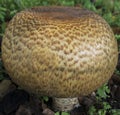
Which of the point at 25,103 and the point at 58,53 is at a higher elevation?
the point at 58,53

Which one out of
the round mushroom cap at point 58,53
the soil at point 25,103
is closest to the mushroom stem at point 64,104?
the soil at point 25,103

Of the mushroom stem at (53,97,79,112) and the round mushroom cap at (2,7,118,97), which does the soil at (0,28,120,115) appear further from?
the round mushroom cap at (2,7,118,97)

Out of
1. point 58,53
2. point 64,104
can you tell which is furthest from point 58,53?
point 64,104

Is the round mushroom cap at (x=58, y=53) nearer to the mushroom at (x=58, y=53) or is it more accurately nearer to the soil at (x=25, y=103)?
the mushroom at (x=58, y=53)

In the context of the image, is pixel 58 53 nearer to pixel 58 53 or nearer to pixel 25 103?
pixel 58 53

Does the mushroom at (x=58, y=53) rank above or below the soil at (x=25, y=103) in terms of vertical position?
above

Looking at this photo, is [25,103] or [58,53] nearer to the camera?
[58,53]

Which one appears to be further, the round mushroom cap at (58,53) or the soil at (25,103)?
the soil at (25,103)
